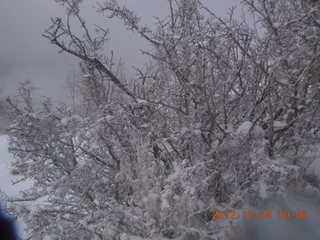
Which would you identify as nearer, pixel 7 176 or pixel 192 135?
pixel 192 135

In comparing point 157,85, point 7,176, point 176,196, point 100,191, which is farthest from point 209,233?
point 7,176

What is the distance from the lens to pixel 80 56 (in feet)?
13.6

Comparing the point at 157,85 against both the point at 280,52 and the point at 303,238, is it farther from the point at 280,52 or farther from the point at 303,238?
the point at 303,238

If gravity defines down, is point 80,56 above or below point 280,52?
above

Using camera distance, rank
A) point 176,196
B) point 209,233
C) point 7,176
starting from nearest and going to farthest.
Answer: point 176,196
point 209,233
point 7,176

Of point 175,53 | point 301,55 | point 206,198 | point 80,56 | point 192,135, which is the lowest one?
point 206,198

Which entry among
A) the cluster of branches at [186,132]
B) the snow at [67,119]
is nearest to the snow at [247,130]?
the cluster of branches at [186,132]

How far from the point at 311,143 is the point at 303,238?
55.4 inches
